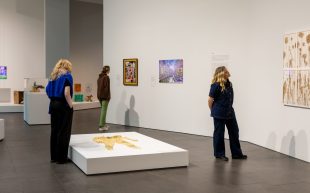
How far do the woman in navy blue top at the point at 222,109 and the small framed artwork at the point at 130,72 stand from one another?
5.17 m

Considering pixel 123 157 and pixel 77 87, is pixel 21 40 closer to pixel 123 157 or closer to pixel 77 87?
pixel 77 87

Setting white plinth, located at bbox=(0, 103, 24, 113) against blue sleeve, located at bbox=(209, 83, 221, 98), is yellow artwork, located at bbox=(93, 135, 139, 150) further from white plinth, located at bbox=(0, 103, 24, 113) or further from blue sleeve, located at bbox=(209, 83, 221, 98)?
white plinth, located at bbox=(0, 103, 24, 113)

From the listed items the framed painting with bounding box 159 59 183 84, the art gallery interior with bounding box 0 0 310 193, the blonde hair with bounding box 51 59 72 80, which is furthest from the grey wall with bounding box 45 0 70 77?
the blonde hair with bounding box 51 59 72 80

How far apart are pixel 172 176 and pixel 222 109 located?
5.85ft

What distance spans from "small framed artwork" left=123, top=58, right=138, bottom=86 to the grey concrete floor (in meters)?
4.32

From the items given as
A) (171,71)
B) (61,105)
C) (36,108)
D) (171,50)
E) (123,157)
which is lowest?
(123,157)

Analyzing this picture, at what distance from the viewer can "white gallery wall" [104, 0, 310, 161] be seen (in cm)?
830

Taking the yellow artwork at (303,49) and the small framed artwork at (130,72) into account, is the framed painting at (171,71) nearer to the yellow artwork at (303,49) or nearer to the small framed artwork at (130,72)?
the small framed artwork at (130,72)

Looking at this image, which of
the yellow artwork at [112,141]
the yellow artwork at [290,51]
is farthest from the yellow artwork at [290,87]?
the yellow artwork at [112,141]

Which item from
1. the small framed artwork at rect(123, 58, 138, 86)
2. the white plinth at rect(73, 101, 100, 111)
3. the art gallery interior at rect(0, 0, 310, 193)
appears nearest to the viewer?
the art gallery interior at rect(0, 0, 310, 193)

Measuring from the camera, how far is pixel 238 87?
976cm

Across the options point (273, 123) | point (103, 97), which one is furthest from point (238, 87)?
point (103, 97)

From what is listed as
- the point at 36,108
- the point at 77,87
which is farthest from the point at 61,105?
the point at 77,87

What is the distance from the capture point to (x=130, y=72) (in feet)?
41.3
